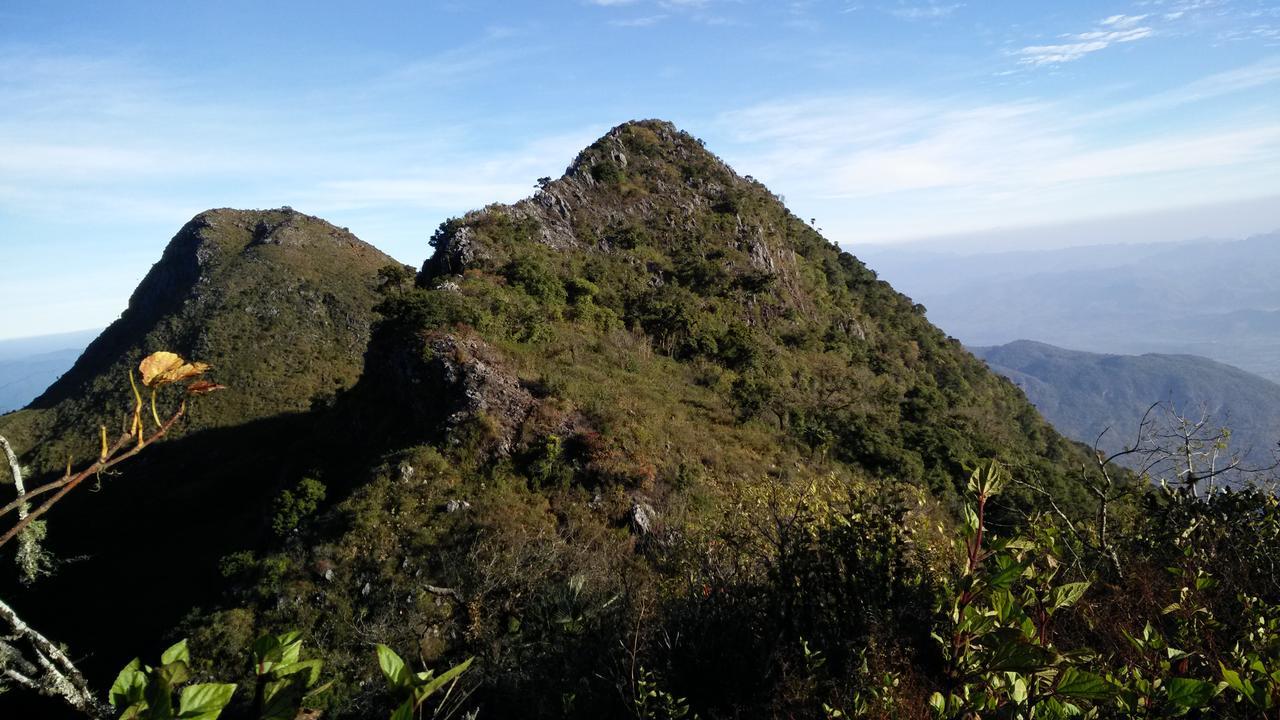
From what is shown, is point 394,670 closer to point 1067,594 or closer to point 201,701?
point 201,701

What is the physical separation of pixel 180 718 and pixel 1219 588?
5119mm

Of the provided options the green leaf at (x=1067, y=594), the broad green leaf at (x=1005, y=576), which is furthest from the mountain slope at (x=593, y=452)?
the broad green leaf at (x=1005, y=576)

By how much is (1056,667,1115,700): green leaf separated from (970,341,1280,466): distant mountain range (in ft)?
466

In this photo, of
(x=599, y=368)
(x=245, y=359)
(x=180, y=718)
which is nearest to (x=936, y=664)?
(x=180, y=718)

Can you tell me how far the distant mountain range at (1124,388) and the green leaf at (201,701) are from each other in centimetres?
14381

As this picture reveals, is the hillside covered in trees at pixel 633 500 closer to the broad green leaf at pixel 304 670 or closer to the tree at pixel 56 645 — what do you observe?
the broad green leaf at pixel 304 670

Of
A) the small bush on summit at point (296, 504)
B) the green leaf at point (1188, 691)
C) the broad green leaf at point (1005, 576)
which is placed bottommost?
the small bush on summit at point (296, 504)

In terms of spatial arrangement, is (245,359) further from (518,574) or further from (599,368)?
(518,574)

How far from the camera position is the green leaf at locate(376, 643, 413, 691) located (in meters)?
1.17

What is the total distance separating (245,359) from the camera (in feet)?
138

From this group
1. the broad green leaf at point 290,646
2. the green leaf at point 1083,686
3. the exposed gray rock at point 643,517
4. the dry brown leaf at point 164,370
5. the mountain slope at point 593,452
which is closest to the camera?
the broad green leaf at point 290,646

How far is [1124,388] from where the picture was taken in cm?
16125

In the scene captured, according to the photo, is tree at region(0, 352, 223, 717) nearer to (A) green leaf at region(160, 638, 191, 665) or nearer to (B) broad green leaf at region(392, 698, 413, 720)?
(A) green leaf at region(160, 638, 191, 665)

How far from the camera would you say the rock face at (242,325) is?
133 ft
